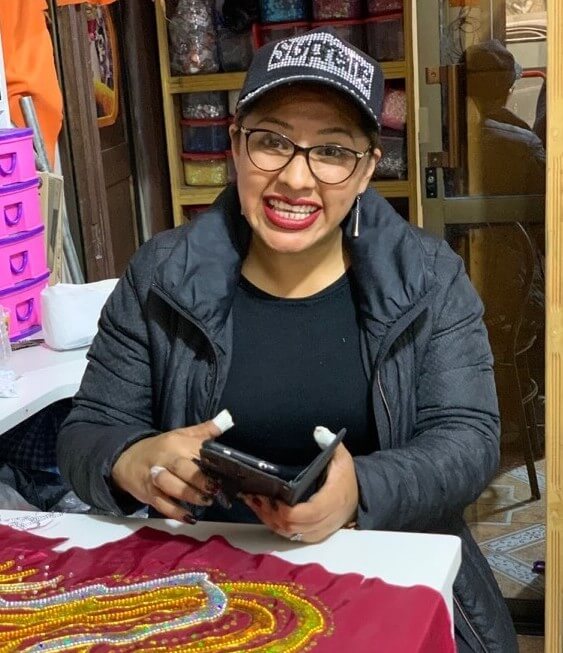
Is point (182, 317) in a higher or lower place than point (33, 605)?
higher

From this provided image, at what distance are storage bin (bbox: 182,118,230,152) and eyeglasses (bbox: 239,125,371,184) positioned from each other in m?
2.31

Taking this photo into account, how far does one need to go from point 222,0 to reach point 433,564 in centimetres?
277

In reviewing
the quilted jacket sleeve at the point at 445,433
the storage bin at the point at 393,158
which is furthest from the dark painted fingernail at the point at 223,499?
the storage bin at the point at 393,158

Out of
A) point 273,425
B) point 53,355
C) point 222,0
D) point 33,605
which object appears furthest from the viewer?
point 222,0

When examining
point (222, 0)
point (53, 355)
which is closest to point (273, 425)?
point (53, 355)

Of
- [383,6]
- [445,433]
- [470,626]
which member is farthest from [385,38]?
[470,626]

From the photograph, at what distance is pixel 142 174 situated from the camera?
13.9ft

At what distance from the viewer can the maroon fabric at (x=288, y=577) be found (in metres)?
1.01

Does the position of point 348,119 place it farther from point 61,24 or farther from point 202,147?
point 202,147

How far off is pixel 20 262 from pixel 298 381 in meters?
1.18

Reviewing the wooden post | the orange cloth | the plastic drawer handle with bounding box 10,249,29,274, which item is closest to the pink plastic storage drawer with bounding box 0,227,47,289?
the plastic drawer handle with bounding box 10,249,29,274

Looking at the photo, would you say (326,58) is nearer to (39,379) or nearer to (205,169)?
(39,379)

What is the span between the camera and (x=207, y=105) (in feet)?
12.2

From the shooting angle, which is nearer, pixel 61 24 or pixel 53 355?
pixel 53 355
